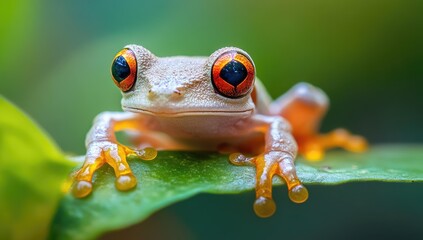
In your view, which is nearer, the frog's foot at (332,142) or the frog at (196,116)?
the frog at (196,116)

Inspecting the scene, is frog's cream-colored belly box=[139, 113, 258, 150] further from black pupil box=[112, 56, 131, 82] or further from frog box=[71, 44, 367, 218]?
black pupil box=[112, 56, 131, 82]

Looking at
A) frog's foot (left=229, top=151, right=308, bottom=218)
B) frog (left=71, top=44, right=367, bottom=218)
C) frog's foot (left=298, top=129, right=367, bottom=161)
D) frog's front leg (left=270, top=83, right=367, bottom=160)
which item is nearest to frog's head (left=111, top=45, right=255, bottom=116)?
frog (left=71, top=44, right=367, bottom=218)

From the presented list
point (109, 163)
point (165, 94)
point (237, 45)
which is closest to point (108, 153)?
point (109, 163)

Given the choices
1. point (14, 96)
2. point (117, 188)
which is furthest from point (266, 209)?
point (14, 96)

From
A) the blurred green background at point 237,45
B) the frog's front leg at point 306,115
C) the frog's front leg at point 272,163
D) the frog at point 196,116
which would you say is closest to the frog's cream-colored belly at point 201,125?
the frog at point 196,116

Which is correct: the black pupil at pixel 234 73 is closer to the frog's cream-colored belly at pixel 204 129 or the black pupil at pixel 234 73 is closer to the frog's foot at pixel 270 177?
the frog's cream-colored belly at pixel 204 129

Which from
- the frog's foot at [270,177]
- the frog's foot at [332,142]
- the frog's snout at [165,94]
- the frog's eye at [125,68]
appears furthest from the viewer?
the frog's foot at [332,142]

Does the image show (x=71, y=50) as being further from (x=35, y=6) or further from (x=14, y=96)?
(x=14, y=96)
